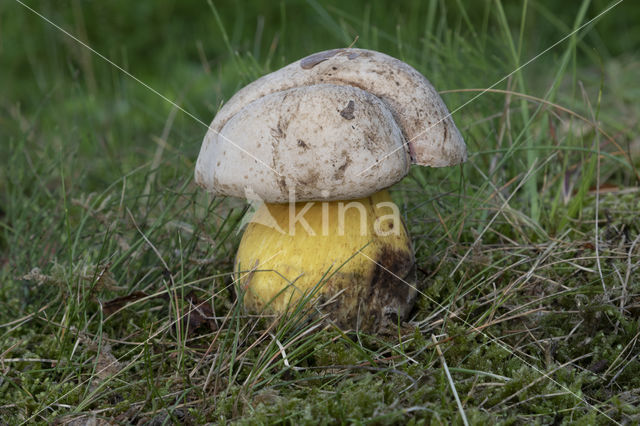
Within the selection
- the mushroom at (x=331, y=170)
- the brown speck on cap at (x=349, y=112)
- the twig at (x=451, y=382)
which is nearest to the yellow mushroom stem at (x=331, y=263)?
the mushroom at (x=331, y=170)

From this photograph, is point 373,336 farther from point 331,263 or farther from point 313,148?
point 313,148

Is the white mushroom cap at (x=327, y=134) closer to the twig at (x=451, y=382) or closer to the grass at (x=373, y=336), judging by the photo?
the grass at (x=373, y=336)

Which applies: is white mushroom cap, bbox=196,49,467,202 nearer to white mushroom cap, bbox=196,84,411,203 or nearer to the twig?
white mushroom cap, bbox=196,84,411,203

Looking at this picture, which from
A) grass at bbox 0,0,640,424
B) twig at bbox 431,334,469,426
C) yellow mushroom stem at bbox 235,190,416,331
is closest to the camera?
twig at bbox 431,334,469,426

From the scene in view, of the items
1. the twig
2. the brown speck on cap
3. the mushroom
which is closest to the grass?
the twig

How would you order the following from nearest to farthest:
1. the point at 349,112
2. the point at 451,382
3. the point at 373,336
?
the point at 451,382 < the point at 349,112 < the point at 373,336

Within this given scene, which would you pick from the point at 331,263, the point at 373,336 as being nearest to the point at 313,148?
the point at 331,263

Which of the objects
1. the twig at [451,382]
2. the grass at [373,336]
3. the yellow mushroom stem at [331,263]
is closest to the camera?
the twig at [451,382]
